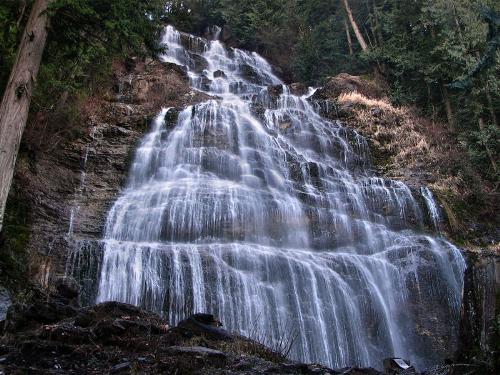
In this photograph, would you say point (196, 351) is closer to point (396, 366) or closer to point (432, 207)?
point (396, 366)

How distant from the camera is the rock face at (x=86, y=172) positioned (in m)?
12.1

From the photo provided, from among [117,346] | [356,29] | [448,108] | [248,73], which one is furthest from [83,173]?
[356,29]

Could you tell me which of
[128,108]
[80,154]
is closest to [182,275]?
[80,154]

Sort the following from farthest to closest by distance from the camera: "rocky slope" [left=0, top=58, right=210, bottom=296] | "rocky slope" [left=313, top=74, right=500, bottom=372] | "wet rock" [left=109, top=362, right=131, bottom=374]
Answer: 1. "rocky slope" [left=313, top=74, right=500, bottom=372]
2. "rocky slope" [left=0, top=58, right=210, bottom=296]
3. "wet rock" [left=109, top=362, right=131, bottom=374]

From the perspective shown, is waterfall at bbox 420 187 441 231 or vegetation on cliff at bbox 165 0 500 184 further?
vegetation on cliff at bbox 165 0 500 184

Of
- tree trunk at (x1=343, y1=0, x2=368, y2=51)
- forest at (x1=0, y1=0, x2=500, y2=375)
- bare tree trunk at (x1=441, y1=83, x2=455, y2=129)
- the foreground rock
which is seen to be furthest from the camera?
tree trunk at (x1=343, y1=0, x2=368, y2=51)

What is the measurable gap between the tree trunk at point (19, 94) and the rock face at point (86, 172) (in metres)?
3.21

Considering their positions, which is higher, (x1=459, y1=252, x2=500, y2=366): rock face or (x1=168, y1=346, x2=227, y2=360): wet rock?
(x1=459, y1=252, x2=500, y2=366): rock face

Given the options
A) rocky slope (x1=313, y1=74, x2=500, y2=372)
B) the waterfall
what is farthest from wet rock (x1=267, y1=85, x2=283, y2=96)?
the waterfall

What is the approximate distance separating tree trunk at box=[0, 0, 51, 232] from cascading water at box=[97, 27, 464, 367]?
3.88 metres

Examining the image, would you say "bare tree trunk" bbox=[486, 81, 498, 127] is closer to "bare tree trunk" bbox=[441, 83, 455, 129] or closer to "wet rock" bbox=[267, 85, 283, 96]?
"bare tree trunk" bbox=[441, 83, 455, 129]

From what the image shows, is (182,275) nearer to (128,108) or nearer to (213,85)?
(128,108)

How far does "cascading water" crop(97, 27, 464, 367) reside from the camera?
1157 cm

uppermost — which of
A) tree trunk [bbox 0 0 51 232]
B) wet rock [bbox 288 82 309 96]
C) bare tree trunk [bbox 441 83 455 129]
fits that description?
wet rock [bbox 288 82 309 96]
